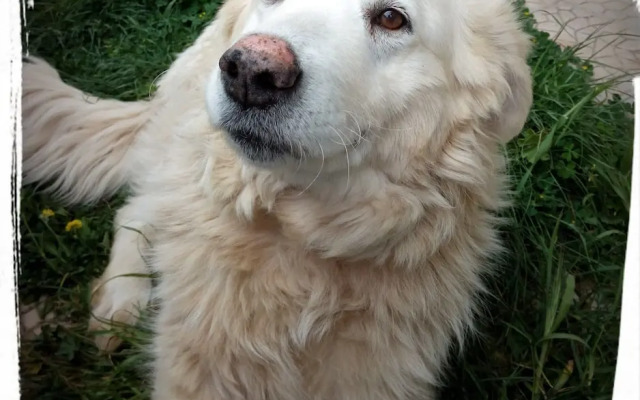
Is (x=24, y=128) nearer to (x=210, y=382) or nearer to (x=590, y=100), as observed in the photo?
(x=210, y=382)

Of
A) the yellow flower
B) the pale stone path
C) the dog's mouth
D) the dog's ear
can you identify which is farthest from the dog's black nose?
the pale stone path

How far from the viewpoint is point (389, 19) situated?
6.43 ft

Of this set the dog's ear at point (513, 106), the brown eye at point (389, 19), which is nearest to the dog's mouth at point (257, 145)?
the brown eye at point (389, 19)

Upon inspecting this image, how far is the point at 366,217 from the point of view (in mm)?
1996

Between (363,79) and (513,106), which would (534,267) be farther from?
(363,79)

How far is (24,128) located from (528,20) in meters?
3.04

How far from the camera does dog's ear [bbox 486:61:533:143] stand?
217cm

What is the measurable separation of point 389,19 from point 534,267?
1.54 meters

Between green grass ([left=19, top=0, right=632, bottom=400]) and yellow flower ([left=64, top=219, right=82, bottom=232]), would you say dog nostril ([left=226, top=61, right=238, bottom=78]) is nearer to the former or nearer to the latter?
green grass ([left=19, top=0, right=632, bottom=400])

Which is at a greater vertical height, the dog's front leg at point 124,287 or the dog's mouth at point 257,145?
the dog's mouth at point 257,145

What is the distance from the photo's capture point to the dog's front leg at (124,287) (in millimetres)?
2693

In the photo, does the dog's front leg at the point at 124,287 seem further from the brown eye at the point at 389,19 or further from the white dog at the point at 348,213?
the brown eye at the point at 389,19

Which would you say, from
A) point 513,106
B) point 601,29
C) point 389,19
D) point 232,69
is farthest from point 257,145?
→ point 601,29

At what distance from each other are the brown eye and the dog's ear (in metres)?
0.50
